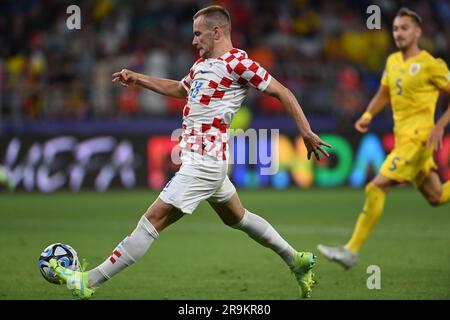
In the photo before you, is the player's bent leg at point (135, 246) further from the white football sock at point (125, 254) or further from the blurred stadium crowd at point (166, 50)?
the blurred stadium crowd at point (166, 50)

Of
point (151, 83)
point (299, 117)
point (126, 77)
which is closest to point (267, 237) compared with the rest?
point (299, 117)

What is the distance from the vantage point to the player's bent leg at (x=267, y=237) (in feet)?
22.9

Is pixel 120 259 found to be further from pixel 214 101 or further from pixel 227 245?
pixel 227 245

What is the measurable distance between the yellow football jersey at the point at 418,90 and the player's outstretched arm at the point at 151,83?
9.19 feet

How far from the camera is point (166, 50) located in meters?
19.5

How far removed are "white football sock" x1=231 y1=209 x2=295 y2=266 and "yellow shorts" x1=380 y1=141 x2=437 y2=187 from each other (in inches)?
86.0

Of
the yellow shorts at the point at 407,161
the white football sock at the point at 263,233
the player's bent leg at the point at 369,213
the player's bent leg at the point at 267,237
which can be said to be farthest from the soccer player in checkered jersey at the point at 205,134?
the yellow shorts at the point at 407,161

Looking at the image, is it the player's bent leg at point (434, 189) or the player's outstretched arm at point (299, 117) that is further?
the player's bent leg at point (434, 189)

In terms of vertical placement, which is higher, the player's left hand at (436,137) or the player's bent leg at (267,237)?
the player's left hand at (436,137)

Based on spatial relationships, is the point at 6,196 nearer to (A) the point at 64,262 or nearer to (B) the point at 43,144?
(B) the point at 43,144

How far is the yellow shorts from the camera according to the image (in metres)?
8.92

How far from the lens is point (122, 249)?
6.46 m

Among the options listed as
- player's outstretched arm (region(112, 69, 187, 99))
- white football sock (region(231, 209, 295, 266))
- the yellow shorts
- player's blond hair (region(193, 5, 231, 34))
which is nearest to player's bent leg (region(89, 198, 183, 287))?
white football sock (region(231, 209, 295, 266))

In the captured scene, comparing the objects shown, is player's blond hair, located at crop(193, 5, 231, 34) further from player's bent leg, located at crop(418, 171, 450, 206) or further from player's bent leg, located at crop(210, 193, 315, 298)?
player's bent leg, located at crop(418, 171, 450, 206)
